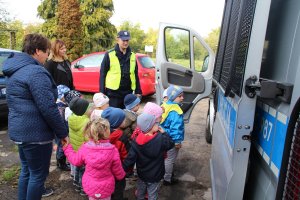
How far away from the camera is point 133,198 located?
3475mm

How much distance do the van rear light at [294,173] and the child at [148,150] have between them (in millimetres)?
1759

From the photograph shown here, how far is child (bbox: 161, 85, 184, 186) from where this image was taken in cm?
363

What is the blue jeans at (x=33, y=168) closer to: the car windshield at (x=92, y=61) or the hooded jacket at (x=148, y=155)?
the hooded jacket at (x=148, y=155)

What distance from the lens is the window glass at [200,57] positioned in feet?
18.2

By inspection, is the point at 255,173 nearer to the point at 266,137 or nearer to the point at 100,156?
the point at 266,137

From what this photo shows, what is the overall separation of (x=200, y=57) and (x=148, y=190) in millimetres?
3182

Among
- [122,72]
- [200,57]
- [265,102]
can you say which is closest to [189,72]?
[200,57]

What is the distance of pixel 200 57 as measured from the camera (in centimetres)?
565

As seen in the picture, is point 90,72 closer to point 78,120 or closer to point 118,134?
point 78,120

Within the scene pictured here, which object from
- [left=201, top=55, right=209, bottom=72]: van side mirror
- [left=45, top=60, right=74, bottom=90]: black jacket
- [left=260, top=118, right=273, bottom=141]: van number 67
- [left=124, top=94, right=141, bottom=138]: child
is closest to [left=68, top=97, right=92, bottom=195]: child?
[left=124, top=94, right=141, bottom=138]: child

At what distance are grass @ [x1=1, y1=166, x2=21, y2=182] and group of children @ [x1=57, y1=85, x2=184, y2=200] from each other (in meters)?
0.83

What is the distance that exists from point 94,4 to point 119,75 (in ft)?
71.5

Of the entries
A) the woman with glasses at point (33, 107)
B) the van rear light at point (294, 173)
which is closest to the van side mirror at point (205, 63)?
the woman with glasses at point (33, 107)

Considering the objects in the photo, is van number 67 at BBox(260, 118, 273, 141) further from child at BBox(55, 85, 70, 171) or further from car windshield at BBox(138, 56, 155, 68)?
car windshield at BBox(138, 56, 155, 68)
